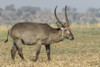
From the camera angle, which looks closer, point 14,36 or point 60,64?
point 60,64

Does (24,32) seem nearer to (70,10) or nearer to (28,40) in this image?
(28,40)

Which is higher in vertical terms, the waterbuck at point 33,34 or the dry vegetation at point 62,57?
the waterbuck at point 33,34

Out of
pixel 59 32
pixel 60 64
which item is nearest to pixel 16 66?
pixel 60 64

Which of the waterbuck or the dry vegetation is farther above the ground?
the waterbuck

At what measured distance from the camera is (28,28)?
32.7ft

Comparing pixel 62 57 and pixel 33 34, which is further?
pixel 62 57

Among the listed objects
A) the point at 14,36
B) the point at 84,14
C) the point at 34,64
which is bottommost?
the point at 84,14

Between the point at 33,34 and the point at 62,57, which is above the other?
the point at 33,34

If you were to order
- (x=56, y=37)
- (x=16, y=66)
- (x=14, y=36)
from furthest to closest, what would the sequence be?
1. (x=56, y=37)
2. (x=14, y=36)
3. (x=16, y=66)

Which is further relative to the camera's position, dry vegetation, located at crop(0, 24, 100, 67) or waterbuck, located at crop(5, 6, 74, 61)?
waterbuck, located at crop(5, 6, 74, 61)

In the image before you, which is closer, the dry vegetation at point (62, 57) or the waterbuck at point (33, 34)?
the dry vegetation at point (62, 57)

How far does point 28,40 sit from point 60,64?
176 centimetres

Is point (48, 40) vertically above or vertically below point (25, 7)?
above

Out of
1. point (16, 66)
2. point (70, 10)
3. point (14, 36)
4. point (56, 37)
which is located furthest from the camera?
point (70, 10)
